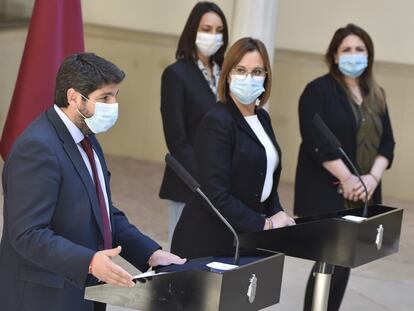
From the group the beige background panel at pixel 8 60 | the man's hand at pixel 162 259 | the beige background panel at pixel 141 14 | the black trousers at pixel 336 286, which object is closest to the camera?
the man's hand at pixel 162 259

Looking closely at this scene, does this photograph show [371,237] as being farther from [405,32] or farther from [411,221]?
[405,32]

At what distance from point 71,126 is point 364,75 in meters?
2.95

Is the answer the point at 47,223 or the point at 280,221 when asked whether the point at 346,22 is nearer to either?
the point at 280,221

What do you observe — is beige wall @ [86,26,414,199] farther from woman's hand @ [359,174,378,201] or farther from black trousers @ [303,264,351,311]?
black trousers @ [303,264,351,311]

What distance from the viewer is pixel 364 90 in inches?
256

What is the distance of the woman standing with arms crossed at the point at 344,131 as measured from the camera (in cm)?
633

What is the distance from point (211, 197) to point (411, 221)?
16.3 feet

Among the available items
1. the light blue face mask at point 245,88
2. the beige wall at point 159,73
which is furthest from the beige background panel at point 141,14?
the light blue face mask at point 245,88

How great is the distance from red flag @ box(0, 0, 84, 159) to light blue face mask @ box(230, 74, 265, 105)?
5.49ft

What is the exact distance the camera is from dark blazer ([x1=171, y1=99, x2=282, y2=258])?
16.3 ft

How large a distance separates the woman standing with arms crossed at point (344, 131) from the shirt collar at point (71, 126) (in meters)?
2.63

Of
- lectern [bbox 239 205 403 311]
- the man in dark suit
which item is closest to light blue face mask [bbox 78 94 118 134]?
the man in dark suit

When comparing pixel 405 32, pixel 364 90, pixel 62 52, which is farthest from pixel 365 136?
pixel 405 32

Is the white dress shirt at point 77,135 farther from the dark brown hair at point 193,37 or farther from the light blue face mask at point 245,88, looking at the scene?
the dark brown hair at point 193,37
